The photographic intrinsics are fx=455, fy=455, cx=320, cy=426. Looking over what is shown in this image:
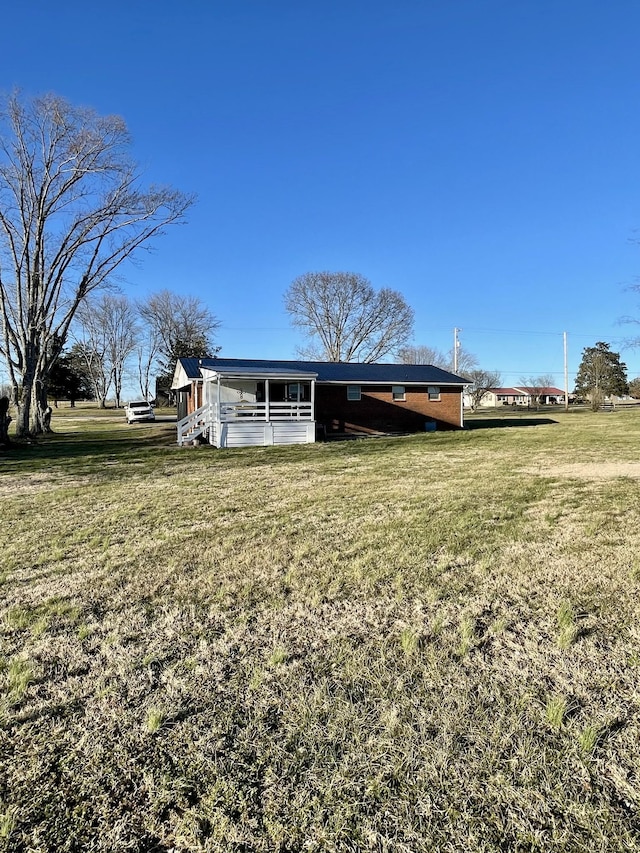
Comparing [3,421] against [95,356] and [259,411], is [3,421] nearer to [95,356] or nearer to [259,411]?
[259,411]

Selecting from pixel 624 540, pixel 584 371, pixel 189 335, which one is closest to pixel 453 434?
pixel 624 540

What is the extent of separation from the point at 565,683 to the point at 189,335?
50302 millimetres

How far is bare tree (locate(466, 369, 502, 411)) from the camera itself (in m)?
52.5

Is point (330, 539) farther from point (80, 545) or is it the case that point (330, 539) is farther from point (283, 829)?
point (283, 829)

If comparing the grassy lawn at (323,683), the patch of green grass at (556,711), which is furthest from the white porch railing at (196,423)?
the patch of green grass at (556,711)

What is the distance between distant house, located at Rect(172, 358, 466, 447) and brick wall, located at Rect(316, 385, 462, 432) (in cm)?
5

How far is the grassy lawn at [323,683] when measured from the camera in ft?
5.98

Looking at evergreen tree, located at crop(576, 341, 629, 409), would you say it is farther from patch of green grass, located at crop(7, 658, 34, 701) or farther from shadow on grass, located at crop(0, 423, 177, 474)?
patch of green grass, located at crop(7, 658, 34, 701)

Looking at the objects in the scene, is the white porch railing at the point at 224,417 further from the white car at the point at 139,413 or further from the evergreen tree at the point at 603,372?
the evergreen tree at the point at 603,372

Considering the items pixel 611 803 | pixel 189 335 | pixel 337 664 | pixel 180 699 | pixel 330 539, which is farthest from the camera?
pixel 189 335

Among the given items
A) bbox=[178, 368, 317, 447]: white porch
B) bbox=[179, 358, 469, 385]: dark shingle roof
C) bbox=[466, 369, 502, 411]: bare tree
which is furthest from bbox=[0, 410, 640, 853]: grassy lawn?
bbox=[466, 369, 502, 411]: bare tree

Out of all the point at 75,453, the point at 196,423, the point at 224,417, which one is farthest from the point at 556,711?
the point at 196,423

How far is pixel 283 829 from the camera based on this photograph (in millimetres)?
1767

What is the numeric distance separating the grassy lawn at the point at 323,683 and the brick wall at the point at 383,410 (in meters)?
14.9
